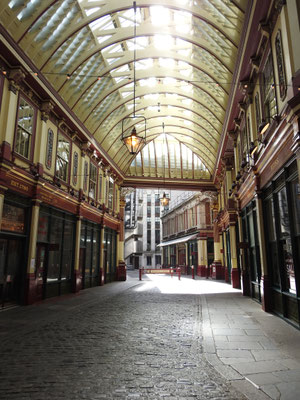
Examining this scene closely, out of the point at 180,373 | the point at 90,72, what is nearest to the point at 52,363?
the point at 180,373

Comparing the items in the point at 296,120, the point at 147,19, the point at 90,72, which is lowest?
the point at 296,120

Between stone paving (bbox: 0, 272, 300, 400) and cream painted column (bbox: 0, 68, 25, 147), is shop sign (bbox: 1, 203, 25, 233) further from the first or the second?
stone paving (bbox: 0, 272, 300, 400)

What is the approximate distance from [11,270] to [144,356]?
7.03 metres

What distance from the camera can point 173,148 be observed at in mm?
26484

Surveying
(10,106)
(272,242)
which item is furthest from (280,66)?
(10,106)

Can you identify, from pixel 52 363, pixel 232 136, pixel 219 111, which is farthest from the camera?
pixel 219 111

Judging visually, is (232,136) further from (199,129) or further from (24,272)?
(24,272)

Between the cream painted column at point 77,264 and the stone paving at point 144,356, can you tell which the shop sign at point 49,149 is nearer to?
the cream painted column at point 77,264

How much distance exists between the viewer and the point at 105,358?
5.12 meters

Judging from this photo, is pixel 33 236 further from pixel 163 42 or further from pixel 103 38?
pixel 163 42

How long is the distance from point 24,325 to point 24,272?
135 inches

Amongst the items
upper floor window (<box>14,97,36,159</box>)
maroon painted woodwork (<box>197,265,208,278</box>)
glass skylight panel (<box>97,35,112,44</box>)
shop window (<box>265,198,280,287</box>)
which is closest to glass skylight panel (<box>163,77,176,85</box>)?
Result: glass skylight panel (<box>97,35,112,44</box>)

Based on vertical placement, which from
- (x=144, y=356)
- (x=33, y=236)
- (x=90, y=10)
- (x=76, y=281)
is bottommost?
(x=144, y=356)

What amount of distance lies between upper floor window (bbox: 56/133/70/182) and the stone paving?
6675 mm
